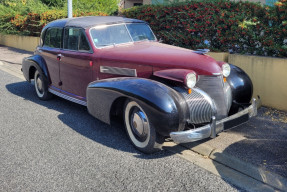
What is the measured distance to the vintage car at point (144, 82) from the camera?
3566 millimetres

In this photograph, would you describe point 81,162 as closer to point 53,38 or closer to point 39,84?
point 53,38

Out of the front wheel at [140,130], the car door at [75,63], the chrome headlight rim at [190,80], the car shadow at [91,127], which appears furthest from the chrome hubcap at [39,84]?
the chrome headlight rim at [190,80]

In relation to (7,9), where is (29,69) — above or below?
below

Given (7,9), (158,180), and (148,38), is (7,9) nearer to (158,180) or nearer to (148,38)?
(148,38)

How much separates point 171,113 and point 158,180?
2.48 ft

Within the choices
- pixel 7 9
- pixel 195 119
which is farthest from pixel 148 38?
pixel 7 9

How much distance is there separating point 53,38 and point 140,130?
10.5 ft

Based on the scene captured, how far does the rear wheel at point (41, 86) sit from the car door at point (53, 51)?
223mm

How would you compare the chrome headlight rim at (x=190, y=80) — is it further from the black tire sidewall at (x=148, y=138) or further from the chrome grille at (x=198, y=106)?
the black tire sidewall at (x=148, y=138)

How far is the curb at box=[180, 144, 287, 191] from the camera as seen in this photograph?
3161 mm

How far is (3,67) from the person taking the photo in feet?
35.5

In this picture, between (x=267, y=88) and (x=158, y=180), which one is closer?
(x=158, y=180)

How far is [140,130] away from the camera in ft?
12.7

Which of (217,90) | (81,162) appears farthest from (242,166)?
(81,162)
